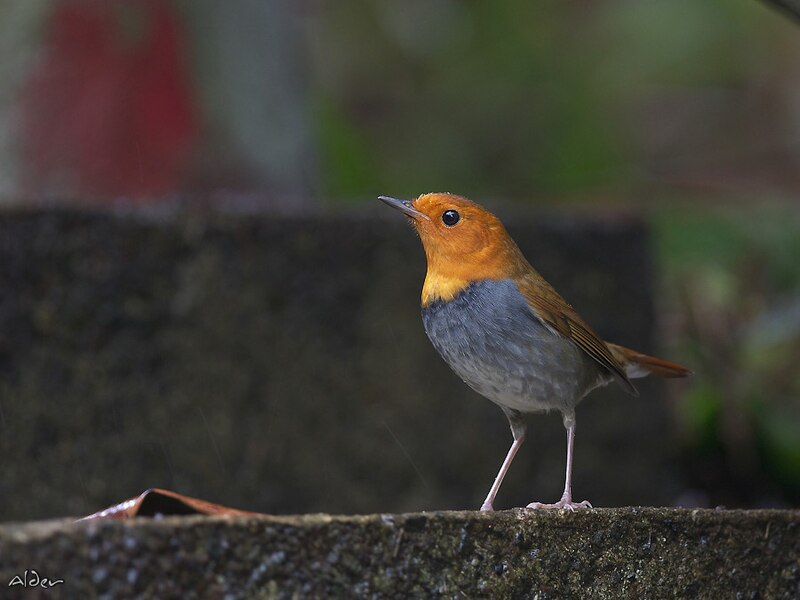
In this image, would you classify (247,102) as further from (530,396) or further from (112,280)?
(530,396)

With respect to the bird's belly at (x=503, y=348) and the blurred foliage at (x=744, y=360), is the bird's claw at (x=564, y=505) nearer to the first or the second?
the bird's belly at (x=503, y=348)

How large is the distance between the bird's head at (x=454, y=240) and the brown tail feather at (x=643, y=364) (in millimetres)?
576

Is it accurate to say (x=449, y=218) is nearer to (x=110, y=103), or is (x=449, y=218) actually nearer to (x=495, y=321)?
(x=495, y=321)

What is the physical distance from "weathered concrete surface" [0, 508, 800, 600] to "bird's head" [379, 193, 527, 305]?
107 cm

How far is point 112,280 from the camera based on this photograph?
511cm

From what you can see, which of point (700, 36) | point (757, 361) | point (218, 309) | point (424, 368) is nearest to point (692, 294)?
point (757, 361)

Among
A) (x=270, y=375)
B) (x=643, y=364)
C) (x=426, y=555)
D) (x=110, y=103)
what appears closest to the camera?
(x=426, y=555)

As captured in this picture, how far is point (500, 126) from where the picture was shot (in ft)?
35.5

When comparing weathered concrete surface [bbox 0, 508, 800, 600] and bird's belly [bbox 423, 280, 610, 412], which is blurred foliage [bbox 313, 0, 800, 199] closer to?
bird's belly [bbox 423, 280, 610, 412]

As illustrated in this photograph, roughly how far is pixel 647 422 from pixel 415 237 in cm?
144

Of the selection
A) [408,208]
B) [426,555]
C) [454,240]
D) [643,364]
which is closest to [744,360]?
[643,364]

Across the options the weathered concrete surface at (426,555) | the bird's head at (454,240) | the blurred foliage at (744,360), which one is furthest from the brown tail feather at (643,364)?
the blurred foliage at (744,360)

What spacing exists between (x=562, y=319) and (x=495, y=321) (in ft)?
0.79

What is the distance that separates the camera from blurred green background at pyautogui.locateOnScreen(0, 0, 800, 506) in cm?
615
